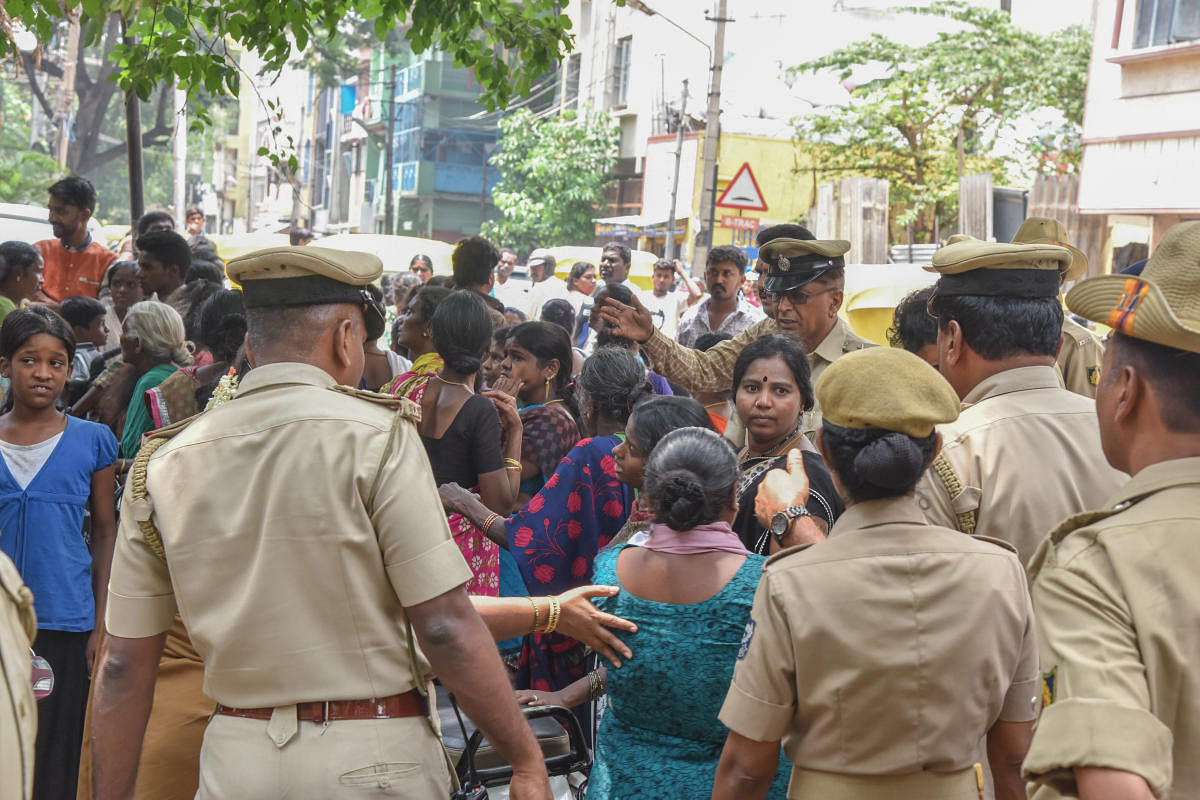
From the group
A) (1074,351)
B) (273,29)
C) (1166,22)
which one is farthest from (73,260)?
(1166,22)

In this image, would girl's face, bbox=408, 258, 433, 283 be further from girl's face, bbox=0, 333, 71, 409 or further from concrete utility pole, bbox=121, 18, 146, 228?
girl's face, bbox=0, 333, 71, 409

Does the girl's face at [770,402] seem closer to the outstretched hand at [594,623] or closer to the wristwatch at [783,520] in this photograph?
the wristwatch at [783,520]

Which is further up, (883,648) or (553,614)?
(883,648)

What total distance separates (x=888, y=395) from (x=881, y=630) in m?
0.48

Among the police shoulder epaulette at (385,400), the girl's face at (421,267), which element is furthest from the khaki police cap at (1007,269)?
the girl's face at (421,267)

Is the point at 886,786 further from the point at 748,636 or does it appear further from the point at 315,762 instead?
the point at 315,762

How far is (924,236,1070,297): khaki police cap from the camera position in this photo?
Answer: 3.15 meters

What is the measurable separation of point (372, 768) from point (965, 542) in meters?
1.33

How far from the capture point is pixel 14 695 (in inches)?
69.7

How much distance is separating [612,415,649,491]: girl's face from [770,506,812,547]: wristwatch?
436mm

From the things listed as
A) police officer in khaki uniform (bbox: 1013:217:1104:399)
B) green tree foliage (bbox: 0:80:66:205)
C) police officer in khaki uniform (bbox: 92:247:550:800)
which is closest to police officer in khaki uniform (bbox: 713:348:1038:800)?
police officer in khaki uniform (bbox: 92:247:550:800)

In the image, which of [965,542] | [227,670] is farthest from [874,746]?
[227,670]

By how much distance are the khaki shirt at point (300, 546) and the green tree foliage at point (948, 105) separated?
2051 cm

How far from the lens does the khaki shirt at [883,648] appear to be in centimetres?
258
